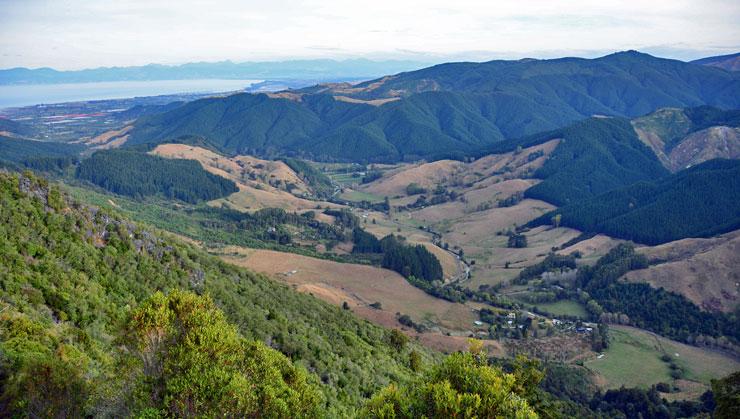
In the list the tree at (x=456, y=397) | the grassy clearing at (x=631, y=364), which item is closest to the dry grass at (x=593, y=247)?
the grassy clearing at (x=631, y=364)

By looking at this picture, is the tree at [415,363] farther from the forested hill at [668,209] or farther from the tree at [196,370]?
the forested hill at [668,209]

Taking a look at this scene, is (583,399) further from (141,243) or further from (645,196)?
(645,196)

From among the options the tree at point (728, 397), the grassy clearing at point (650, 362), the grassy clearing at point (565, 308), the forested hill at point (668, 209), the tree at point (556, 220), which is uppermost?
the tree at point (728, 397)

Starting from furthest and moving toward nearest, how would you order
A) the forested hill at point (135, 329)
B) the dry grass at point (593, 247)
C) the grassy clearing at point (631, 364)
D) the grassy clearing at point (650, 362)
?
the dry grass at point (593, 247) → the grassy clearing at point (650, 362) → the grassy clearing at point (631, 364) → the forested hill at point (135, 329)

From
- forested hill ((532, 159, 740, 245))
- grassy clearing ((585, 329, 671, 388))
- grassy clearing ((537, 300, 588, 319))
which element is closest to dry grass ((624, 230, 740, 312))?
grassy clearing ((537, 300, 588, 319))

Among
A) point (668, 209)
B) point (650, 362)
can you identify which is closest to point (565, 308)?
point (650, 362)

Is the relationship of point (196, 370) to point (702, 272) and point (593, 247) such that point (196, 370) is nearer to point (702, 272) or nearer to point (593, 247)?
point (702, 272)

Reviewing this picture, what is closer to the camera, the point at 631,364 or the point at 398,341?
the point at 398,341
